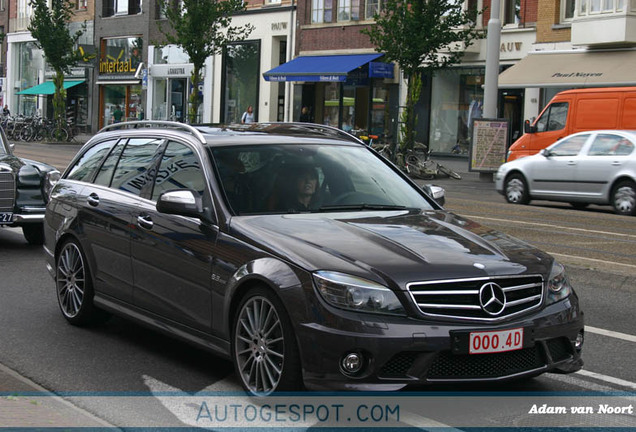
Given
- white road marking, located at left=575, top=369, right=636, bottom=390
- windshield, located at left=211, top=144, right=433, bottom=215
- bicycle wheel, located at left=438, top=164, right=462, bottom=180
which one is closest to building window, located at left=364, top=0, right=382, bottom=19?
bicycle wheel, located at left=438, top=164, right=462, bottom=180

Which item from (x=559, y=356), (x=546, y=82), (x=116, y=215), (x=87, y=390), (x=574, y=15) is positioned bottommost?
(x=87, y=390)

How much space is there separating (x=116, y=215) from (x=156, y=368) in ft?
3.88

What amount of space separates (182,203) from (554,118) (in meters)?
19.9

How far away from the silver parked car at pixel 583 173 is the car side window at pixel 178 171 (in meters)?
13.2

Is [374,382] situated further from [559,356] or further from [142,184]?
[142,184]

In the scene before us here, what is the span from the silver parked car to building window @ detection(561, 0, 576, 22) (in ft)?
42.2

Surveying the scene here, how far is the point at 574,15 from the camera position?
99.8 feet

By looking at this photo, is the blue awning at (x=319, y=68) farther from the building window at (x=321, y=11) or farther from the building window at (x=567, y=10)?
the building window at (x=567, y=10)

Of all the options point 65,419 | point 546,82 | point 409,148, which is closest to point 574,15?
A: point 546,82

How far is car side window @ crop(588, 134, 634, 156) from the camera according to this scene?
1842 centimetres

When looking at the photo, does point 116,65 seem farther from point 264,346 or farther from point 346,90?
point 264,346

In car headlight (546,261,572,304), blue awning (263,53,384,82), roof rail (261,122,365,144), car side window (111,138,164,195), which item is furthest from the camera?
blue awning (263,53,384,82)

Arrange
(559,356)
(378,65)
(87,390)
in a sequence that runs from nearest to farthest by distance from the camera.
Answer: (559,356) < (87,390) < (378,65)

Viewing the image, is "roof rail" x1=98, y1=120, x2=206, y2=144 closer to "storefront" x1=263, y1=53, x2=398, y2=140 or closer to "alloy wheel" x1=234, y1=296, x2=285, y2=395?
"alloy wheel" x1=234, y1=296, x2=285, y2=395
